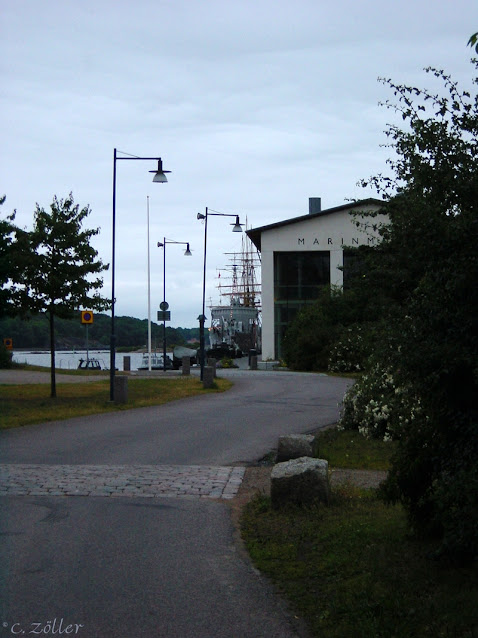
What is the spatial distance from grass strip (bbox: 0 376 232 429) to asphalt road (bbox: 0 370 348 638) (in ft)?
18.6

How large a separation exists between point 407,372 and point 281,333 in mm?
54947

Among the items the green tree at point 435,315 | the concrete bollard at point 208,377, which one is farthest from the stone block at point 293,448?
the concrete bollard at point 208,377

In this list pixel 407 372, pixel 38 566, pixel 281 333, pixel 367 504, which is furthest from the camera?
pixel 281 333

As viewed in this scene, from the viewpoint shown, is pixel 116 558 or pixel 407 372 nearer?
pixel 407 372

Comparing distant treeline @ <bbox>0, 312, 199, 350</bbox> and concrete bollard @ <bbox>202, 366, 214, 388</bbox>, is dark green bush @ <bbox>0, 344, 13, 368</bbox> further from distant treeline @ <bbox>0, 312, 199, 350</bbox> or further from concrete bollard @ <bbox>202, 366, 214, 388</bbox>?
concrete bollard @ <bbox>202, 366, 214, 388</bbox>

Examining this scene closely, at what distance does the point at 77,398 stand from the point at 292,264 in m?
37.0

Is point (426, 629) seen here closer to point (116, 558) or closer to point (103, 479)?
point (116, 558)

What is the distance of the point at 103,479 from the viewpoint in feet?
38.4

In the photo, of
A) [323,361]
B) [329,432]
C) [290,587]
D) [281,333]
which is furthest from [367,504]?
[281,333]

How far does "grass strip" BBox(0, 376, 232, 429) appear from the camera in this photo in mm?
20719

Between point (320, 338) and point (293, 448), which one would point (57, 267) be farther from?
point (320, 338)

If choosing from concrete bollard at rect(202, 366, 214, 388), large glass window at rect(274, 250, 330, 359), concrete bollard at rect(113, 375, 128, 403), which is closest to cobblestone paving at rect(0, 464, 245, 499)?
concrete bollard at rect(113, 375, 128, 403)

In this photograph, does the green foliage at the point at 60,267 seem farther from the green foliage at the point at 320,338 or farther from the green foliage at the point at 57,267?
the green foliage at the point at 320,338

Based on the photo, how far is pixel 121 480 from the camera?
11.6 metres
